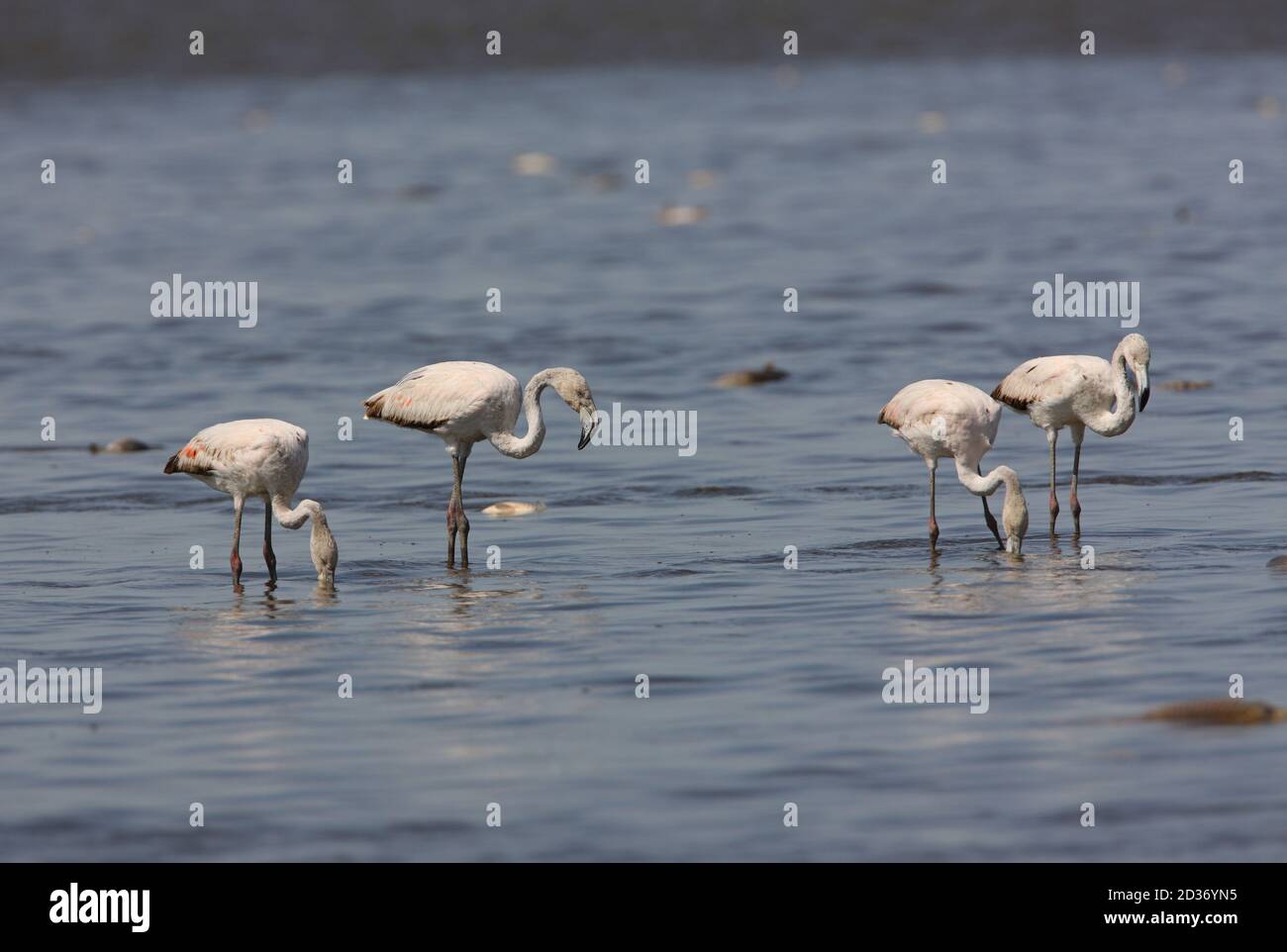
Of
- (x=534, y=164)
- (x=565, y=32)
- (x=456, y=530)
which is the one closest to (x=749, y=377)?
(x=456, y=530)

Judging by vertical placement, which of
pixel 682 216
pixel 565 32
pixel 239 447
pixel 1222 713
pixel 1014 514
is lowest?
pixel 1222 713

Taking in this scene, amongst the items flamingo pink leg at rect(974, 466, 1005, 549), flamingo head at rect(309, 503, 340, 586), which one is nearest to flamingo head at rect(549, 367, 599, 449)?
flamingo head at rect(309, 503, 340, 586)

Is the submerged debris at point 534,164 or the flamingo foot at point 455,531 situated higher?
the submerged debris at point 534,164

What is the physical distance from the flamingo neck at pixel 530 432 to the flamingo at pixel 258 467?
1.43 metres

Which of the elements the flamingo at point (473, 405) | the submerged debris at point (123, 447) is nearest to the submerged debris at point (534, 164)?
the submerged debris at point (123, 447)

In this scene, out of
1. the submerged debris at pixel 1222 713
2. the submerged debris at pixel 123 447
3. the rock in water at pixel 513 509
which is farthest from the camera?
the submerged debris at pixel 123 447

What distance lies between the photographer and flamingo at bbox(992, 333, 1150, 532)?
1377 cm

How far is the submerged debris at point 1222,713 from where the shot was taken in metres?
9.12

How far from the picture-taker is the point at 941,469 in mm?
15812

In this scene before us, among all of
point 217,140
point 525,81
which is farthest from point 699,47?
point 217,140

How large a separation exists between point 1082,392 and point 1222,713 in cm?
505

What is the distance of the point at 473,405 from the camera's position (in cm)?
1366

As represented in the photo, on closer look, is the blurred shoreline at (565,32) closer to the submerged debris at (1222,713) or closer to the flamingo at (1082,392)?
the flamingo at (1082,392)

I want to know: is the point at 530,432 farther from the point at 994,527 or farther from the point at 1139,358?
the point at 1139,358
